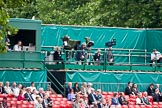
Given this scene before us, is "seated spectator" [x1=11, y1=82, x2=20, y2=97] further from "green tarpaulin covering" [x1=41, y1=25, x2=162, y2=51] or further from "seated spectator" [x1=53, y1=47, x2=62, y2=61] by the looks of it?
"green tarpaulin covering" [x1=41, y1=25, x2=162, y2=51]

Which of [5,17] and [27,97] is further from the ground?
[5,17]

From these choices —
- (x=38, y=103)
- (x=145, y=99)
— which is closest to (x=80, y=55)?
(x=145, y=99)

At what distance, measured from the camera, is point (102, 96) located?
43250 mm

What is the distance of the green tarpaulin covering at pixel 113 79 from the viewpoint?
46500 millimetres

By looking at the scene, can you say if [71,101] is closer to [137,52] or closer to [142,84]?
[142,84]

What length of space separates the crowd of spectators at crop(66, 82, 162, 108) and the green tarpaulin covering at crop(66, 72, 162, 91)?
1070 millimetres

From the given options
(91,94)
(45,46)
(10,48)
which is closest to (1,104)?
(91,94)

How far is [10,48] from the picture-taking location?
47062mm

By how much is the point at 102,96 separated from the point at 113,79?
4.58 m

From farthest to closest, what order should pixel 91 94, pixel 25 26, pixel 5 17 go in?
pixel 25 26
pixel 91 94
pixel 5 17

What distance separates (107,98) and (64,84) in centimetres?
234

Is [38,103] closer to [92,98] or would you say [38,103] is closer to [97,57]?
[92,98]

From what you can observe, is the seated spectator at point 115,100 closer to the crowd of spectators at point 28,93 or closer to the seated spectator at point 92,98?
the seated spectator at point 92,98

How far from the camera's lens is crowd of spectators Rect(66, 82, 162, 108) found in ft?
137
